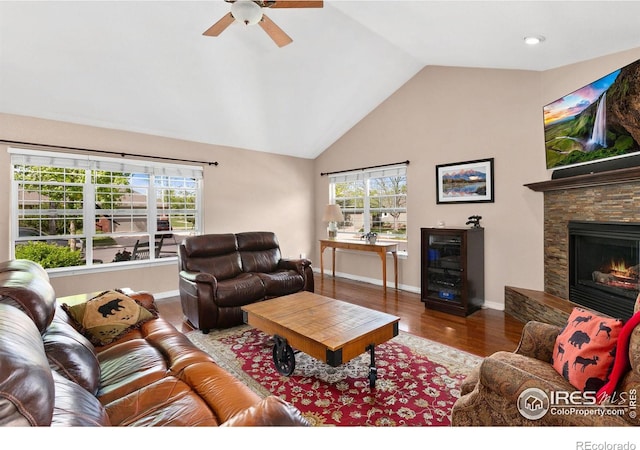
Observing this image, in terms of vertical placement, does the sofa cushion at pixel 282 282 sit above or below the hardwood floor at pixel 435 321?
above

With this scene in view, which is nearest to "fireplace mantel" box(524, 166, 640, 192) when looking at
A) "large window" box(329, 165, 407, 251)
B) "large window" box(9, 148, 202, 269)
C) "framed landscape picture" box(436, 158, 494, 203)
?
"framed landscape picture" box(436, 158, 494, 203)

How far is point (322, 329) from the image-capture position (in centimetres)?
227

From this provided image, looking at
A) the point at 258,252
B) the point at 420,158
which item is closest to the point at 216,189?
the point at 258,252

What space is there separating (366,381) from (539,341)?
1.16 metres

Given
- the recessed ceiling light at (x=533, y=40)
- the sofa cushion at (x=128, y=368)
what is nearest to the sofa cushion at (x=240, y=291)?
the sofa cushion at (x=128, y=368)

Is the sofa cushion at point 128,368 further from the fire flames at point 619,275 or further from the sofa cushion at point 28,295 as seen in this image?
the fire flames at point 619,275

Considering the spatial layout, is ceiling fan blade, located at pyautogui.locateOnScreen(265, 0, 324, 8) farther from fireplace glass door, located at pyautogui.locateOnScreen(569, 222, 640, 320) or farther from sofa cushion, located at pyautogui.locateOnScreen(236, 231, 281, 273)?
fireplace glass door, located at pyautogui.locateOnScreen(569, 222, 640, 320)

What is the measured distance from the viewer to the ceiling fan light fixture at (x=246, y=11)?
81.2 inches

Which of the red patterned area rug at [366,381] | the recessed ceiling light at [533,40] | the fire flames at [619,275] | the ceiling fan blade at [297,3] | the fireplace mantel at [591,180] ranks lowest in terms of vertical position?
the red patterned area rug at [366,381]

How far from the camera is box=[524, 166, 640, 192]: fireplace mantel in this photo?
243cm

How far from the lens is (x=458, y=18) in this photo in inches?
113

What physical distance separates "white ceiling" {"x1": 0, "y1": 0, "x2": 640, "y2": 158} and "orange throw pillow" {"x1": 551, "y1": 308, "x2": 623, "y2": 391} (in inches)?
88.8
